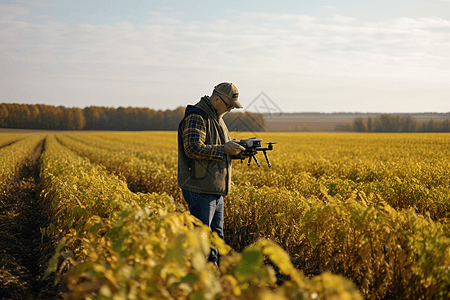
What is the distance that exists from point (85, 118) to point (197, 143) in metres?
123

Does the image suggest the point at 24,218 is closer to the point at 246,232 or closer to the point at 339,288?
the point at 246,232

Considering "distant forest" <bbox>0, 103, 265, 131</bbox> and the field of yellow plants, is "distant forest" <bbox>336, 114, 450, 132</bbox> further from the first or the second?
the field of yellow plants

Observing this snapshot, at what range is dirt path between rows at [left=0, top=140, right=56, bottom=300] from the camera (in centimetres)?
334

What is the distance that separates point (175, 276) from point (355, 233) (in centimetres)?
211

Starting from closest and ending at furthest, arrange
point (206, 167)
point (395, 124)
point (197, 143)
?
point (197, 143), point (206, 167), point (395, 124)

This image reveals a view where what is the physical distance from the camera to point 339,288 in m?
1.33

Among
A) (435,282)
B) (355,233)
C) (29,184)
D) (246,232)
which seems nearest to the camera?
(435,282)

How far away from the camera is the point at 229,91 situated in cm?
297

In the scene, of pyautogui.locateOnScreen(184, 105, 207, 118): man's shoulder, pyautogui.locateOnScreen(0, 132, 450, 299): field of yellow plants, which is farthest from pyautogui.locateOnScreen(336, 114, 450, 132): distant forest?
pyautogui.locateOnScreen(184, 105, 207, 118): man's shoulder

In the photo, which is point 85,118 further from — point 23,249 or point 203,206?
point 203,206

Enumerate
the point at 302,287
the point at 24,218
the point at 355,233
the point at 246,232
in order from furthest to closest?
the point at 24,218 → the point at 246,232 → the point at 355,233 → the point at 302,287

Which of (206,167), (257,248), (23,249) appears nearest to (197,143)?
(206,167)

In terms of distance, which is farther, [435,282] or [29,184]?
[29,184]

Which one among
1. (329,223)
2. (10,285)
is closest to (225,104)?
(329,223)
